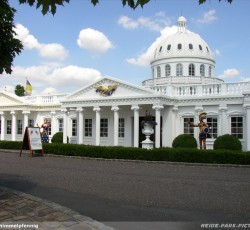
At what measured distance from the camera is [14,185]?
33.0 ft

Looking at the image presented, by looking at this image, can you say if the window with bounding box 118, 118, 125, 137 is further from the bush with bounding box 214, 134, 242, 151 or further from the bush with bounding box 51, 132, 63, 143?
the bush with bounding box 214, 134, 242, 151

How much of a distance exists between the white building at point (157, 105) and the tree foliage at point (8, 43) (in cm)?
1700

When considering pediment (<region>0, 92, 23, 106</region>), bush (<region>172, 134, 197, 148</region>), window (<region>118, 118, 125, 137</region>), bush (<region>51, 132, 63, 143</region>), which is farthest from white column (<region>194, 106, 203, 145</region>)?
pediment (<region>0, 92, 23, 106</region>)

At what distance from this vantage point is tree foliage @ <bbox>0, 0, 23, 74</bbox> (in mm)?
6578

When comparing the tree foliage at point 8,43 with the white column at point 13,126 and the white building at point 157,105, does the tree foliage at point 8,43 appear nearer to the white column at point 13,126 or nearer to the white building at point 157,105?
the white building at point 157,105

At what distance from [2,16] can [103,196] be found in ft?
15.8

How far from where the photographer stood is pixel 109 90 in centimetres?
2598

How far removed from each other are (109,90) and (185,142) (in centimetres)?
721

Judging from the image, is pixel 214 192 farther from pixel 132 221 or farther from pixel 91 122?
pixel 91 122

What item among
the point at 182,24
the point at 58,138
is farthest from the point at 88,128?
the point at 182,24

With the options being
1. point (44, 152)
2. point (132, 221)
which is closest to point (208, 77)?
point (44, 152)

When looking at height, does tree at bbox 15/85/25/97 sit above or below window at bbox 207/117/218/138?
above

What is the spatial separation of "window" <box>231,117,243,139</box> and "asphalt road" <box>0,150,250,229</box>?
1117cm

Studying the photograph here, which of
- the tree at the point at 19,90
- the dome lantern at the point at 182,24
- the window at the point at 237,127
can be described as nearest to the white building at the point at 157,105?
the window at the point at 237,127
